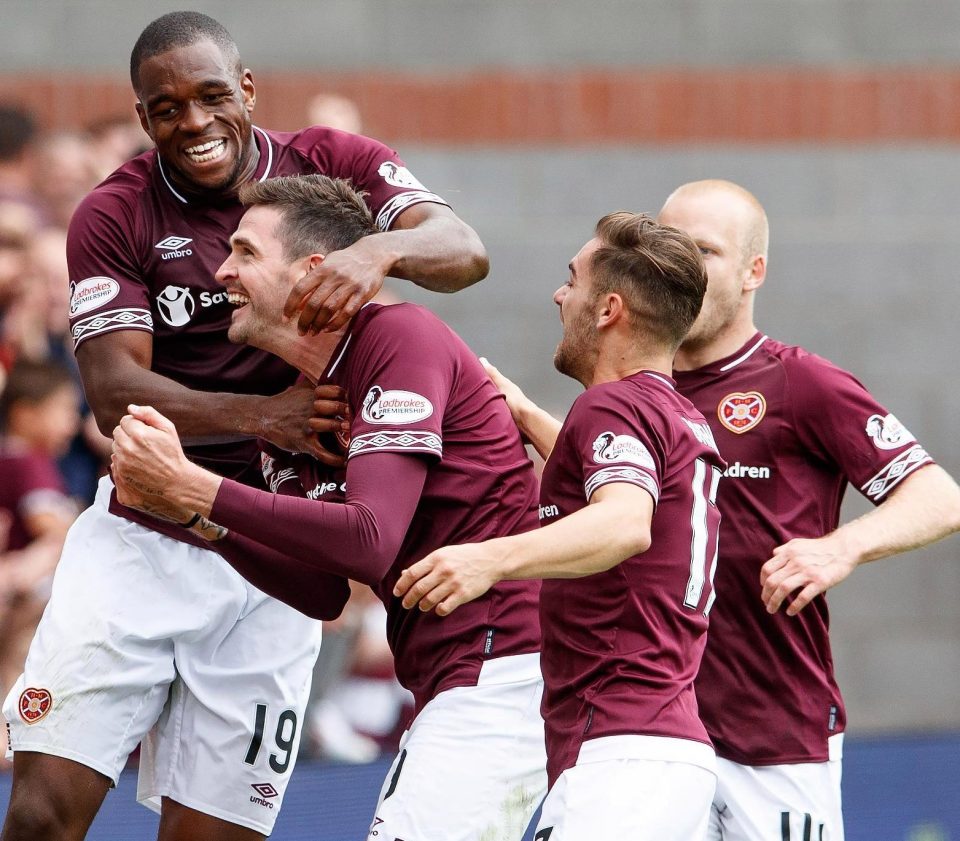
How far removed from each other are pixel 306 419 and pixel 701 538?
0.94 m

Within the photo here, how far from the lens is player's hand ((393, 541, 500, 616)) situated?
2842 millimetres

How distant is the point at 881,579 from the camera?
8.27 metres

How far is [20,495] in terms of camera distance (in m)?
6.68

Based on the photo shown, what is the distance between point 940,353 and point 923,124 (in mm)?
1245

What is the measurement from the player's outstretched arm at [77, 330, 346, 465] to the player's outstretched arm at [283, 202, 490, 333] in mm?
232

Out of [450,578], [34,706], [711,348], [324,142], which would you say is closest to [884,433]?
[711,348]

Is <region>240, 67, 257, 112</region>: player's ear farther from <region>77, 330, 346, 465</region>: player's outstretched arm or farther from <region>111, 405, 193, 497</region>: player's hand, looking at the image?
<region>111, 405, 193, 497</region>: player's hand

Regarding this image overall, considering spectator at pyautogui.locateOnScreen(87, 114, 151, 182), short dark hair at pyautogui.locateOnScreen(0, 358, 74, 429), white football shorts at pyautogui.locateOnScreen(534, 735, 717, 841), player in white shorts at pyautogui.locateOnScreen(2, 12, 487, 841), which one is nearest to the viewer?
white football shorts at pyautogui.locateOnScreen(534, 735, 717, 841)

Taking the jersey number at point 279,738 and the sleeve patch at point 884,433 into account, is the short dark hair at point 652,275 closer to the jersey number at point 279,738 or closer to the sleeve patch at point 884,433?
the sleeve patch at point 884,433

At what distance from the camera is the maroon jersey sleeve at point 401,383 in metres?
3.27

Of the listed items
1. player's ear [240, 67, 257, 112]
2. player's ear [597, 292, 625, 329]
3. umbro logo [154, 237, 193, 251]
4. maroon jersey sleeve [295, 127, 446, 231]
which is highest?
player's ear [240, 67, 257, 112]

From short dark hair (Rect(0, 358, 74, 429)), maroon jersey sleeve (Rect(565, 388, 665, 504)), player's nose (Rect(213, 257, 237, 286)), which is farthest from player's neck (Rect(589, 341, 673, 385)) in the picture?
short dark hair (Rect(0, 358, 74, 429))

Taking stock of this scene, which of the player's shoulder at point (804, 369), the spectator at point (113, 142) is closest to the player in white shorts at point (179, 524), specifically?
the player's shoulder at point (804, 369)

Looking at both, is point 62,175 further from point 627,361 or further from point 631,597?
point 631,597
